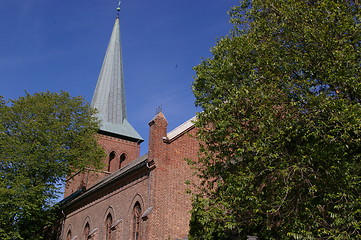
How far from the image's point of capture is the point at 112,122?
38375 mm

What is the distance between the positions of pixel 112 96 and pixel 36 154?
52.7 ft

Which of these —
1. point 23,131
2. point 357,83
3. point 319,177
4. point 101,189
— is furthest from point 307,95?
point 23,131

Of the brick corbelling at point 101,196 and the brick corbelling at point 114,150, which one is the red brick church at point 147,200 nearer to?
the brick corbelling at point 101,196

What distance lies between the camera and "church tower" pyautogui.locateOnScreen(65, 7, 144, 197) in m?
36.3

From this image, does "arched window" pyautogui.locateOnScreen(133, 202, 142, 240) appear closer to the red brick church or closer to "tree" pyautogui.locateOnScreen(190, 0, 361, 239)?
the red brick church

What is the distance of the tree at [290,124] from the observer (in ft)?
31.9

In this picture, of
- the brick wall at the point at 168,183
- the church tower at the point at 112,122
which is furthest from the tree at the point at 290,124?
the church tower at the point at 112,122

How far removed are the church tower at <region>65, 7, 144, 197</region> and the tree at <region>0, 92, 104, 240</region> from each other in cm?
714

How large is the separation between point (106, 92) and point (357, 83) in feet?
105

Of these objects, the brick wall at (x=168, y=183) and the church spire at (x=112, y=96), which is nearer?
the brick wall at (x=168, y=183)

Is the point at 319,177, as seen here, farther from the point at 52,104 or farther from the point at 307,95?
the point at 52,104

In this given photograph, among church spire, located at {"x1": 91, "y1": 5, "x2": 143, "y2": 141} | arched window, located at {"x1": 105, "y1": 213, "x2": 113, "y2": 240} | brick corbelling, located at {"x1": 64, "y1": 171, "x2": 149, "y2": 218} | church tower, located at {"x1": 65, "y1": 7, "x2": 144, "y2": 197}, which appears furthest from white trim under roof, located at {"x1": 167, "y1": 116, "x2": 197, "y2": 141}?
church spire, located at {"x1": 91, "y1": 5, "x2": 143, "y2": 141}

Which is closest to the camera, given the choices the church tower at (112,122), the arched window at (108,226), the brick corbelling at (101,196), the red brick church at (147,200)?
the red brick church at (147,200)

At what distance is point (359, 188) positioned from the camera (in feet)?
30.0
